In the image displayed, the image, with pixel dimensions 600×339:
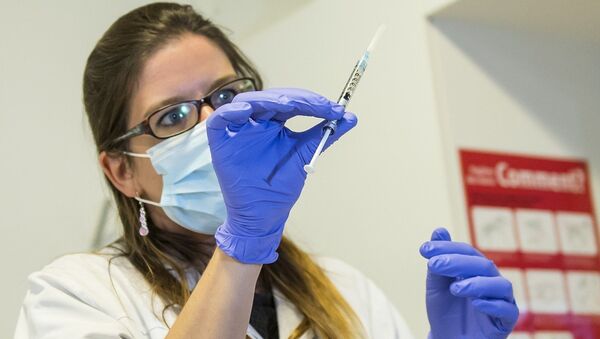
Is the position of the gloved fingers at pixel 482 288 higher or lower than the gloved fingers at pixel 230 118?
lower

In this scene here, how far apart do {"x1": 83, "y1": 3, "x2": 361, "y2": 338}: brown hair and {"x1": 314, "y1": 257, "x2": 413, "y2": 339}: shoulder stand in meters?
0.05

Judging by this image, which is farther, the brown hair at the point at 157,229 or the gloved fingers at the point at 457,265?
the brown hair at the point at 157,229

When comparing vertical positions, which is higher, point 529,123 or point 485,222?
point 529,123

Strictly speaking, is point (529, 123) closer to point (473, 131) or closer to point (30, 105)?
point (473, 131)

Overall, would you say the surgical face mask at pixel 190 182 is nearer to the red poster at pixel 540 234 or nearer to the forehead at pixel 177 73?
the forehead at pixel 177 73

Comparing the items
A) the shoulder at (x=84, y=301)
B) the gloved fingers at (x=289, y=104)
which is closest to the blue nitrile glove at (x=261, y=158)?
the gloved fingers at (x=289, y=104)

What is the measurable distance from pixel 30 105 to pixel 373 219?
89cm

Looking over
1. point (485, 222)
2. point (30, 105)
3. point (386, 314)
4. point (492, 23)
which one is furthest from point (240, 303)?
point (30, 105)

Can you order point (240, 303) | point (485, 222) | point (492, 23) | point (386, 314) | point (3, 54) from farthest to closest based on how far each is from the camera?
1. point (3, 54)
2. point (492, 23)
3. point (485, 222)
4. point (386, 314)
5. point (240, 303)

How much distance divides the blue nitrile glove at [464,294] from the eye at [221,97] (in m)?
0.39

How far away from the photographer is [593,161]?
5.48ft

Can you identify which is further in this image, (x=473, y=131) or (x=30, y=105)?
(x=30, y=105)

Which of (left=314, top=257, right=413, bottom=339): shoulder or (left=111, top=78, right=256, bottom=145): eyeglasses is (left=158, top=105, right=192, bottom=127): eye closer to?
(left=111, top=78, right=256, bottom=145): eyeglasses

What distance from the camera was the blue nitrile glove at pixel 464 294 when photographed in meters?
1.04
